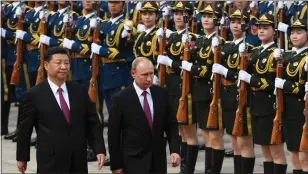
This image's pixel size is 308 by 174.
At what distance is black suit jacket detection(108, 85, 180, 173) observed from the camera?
9844mm

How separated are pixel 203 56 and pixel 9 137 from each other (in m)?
4.57

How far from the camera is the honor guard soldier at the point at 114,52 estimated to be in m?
14.2

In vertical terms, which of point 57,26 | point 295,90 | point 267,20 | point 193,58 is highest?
point 267,20

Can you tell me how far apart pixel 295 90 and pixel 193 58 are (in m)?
1.98

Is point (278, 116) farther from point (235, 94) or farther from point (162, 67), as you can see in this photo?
point (162, 67)

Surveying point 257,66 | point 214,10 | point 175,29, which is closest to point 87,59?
point 175,29

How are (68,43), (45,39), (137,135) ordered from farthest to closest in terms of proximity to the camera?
1. (45,39)
2. (68,43)
3. (137,135)

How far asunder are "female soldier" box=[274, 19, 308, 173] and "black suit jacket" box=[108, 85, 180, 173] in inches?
73.7

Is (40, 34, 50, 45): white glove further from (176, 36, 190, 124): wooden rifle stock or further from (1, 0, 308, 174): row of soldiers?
(176, 36, 190, 124): wooden rifle stock

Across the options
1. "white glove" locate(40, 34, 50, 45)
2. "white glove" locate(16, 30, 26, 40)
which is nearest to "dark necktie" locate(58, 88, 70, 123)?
"white glove" locate(40, 34, 50, 45)

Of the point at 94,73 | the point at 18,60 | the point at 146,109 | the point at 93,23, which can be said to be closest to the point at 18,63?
the point at 18,60

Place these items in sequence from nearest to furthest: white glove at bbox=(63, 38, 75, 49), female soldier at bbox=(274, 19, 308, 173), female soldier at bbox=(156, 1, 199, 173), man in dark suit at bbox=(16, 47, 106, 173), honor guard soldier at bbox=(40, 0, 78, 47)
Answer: man in dark suit at bbox=(16, 47, 106, 173)
female soldier at bbox=(274, 19, 308, 173)
female soldier at bbox=(156, 1, 199, 173)
white glove at bbox=(63, 38, 75, 49)
honor guard soldier at bbox=(40, 0, 78, 47)

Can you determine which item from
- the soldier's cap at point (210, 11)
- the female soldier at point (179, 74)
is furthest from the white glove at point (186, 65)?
the soldier's cap at point (210, 11)

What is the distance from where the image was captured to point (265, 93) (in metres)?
11.9
